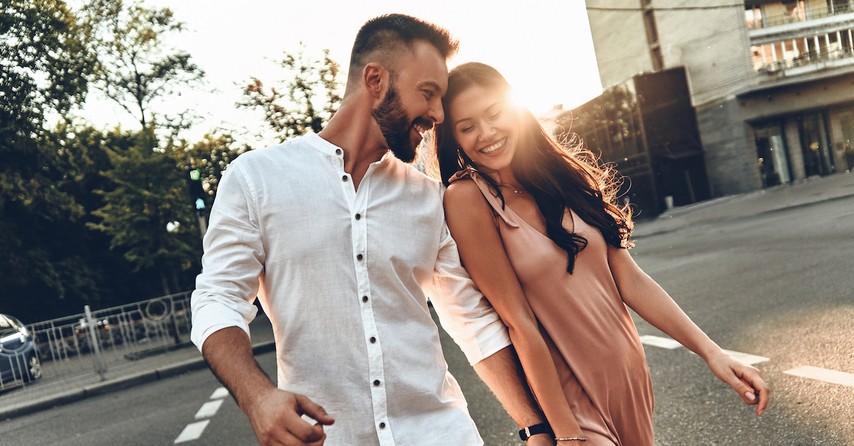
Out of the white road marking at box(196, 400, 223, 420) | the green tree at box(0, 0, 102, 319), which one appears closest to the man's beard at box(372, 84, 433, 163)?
the white road marking at box(196, 400, 223, 420)

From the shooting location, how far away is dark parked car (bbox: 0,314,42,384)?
12172 millimetres

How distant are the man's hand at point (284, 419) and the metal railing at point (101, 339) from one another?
38.2 feet

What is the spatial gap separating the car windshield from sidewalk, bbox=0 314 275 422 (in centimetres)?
153

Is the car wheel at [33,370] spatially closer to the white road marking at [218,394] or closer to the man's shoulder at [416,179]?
the white road marking at [218,394]

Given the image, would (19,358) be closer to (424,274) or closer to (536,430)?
(424,274)

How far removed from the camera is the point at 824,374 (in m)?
4.66

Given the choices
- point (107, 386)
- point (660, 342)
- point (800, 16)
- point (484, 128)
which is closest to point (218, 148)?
point (107, 386)

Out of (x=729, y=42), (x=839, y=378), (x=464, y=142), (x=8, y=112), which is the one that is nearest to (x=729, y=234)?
(x=839, y=378)

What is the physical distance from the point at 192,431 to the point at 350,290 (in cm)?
524

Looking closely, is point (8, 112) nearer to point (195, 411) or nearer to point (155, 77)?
point (155, 77)

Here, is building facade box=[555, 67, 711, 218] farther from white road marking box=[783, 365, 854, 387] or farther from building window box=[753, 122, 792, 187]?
white road marking box=[783, 365, 854, 387]

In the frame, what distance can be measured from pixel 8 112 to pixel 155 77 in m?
10.6

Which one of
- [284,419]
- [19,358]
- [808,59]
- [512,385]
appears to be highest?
[808,59]

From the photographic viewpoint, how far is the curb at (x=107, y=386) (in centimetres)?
1029
